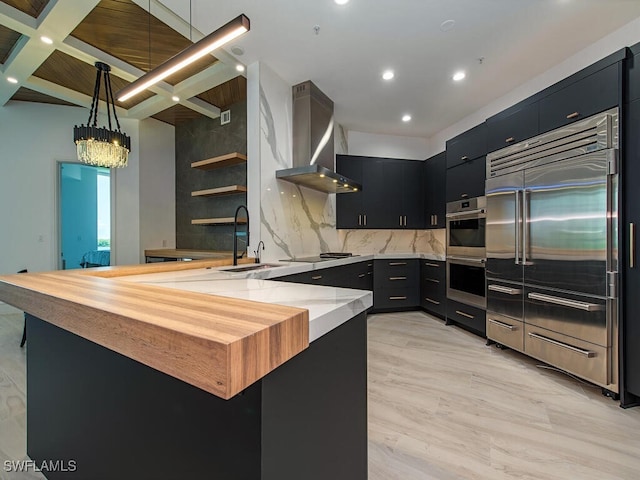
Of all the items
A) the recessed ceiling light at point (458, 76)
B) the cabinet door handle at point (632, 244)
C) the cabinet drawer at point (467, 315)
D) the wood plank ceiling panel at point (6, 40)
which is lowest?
the cabinet drawer at point (467, 315)

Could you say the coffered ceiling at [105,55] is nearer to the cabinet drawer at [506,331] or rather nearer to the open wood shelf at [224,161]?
the open wood shelf at [224,161]

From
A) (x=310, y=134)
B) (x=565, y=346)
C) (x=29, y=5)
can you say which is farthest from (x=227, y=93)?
(x=565, y=346)

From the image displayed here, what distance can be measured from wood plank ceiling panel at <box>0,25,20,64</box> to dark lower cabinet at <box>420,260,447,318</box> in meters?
5.28

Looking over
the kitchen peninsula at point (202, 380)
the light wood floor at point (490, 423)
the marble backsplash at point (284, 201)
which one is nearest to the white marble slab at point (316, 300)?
the kitchen peninsula at point (202, 380)

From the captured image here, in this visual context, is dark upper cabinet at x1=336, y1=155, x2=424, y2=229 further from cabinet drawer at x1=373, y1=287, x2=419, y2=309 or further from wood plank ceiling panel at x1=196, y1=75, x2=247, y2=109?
wood plank ceiling panel at x1=196, y1=75, x2=247, y2=109

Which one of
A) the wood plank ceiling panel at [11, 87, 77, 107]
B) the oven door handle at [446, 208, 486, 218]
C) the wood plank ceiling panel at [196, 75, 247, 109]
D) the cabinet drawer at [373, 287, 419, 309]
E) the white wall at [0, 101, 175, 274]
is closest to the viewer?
the oven door handle at [446, 208, 486, 218]

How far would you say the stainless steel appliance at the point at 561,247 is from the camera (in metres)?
2.11

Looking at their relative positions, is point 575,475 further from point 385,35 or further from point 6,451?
point 385,35

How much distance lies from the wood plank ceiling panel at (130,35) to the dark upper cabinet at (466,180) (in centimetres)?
306

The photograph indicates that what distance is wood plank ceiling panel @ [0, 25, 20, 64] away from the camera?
109 inches

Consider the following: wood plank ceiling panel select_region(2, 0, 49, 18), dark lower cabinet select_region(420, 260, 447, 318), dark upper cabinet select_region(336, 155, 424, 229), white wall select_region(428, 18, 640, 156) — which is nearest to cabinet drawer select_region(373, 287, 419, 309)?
dark lower cabinet select_region(420, 260, 447, 318)

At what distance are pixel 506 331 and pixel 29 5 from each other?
198 inches

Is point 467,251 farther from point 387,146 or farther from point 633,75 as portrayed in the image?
point 387,146

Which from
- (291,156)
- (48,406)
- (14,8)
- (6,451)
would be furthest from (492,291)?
(14,8)
